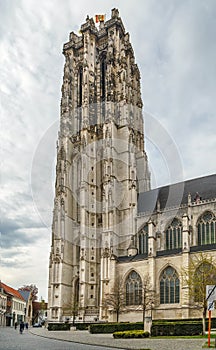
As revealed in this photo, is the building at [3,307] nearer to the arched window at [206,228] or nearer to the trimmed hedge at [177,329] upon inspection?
the arched window at [206,228]

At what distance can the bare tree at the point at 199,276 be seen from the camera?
3200 centimetres

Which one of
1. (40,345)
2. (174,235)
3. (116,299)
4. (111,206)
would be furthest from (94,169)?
(40,345)

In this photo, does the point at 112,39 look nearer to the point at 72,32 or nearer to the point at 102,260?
the point at 72,32

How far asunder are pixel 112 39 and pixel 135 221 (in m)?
27.5

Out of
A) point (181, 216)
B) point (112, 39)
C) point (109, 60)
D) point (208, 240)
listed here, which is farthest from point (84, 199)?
point (112, 39)

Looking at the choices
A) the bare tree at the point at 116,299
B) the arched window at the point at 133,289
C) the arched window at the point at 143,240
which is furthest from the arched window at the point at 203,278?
the arched window at the point at 143,240

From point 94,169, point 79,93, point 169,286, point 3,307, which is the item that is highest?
point 79,93

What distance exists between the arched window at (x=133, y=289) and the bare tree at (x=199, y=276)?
6.04m

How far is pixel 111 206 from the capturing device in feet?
159

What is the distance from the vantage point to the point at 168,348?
51.8 feet

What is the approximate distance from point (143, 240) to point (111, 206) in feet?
17.7

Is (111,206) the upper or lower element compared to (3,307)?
upper

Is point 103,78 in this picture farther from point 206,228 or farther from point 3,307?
point 3,307

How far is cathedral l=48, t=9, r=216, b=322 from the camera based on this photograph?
42000 millimetres
